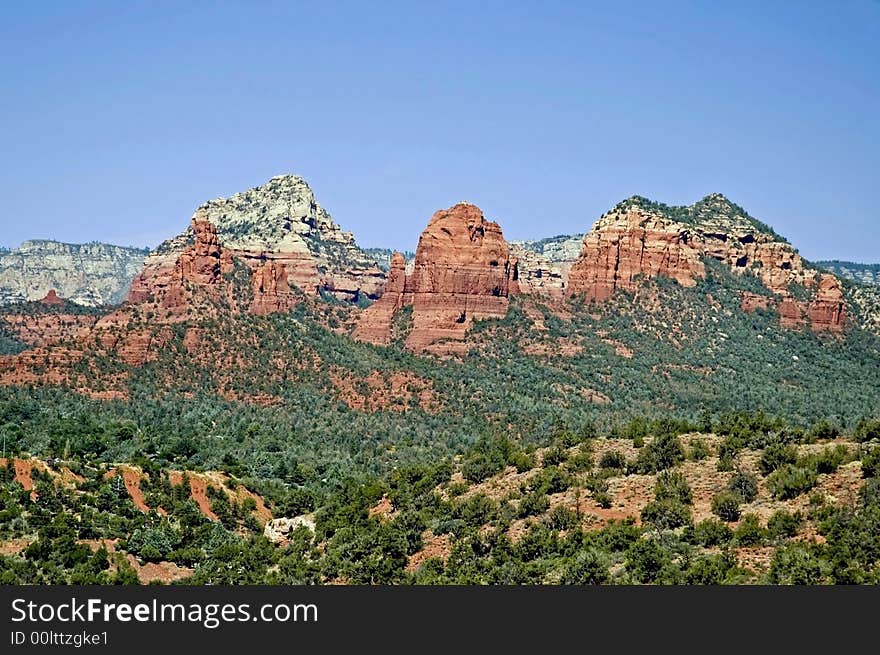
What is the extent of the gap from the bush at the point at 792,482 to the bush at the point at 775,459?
1456mm

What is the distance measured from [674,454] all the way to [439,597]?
90.1 ft

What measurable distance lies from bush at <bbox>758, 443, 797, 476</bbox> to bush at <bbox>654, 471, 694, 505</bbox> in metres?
3.55

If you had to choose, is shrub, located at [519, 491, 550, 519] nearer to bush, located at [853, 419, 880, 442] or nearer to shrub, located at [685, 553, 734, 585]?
shrub, located at [685, 553, 734, 585]

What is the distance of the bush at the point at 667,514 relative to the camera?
2308 inches

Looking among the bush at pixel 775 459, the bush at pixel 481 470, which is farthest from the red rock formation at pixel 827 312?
the bush at pixel 775 459

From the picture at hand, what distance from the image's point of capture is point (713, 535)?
55.5 m

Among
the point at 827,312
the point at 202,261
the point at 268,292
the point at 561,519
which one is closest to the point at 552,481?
the point at 561,519

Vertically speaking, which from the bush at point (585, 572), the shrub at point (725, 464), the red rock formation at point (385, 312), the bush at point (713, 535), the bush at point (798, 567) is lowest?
the bush at point (585, 572)

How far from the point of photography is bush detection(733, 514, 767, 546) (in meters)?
54.3

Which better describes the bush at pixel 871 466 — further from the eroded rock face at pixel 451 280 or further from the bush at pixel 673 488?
the eroded rock face at pixel 451 280

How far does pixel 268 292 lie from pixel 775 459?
379 feet

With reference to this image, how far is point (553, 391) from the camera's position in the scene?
6220 inches

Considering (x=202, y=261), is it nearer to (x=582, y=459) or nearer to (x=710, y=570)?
(x=582, y=459)

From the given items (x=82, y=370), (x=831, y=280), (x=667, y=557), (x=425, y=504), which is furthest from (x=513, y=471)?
(x=831, y=280)
